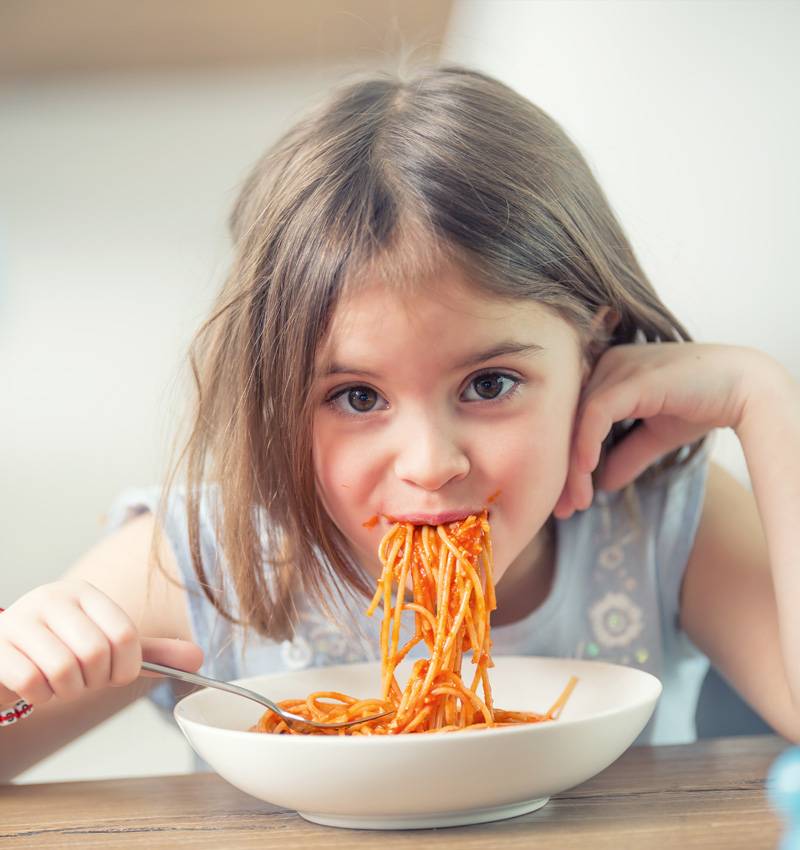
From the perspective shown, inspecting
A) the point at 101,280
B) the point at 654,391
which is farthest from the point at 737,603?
the point at 101,280

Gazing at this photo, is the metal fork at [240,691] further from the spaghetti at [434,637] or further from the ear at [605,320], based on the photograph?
the ear at [605,320]

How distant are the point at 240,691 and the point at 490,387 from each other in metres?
0.41

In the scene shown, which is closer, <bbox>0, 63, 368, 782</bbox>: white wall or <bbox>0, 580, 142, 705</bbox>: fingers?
<bbox>0, 580, 142, 705</bbox>: fingers

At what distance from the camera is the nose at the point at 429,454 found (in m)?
1.00

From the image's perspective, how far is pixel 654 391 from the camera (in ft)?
4.09

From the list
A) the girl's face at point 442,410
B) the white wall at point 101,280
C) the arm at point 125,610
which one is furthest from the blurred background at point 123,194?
the girl's face at point 442,410

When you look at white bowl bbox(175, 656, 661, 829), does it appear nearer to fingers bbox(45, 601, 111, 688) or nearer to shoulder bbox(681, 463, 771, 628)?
fingers bbox(45, 601, 111, 688)

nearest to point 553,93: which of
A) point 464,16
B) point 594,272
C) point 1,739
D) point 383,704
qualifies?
point 464,16

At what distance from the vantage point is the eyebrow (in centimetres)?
103

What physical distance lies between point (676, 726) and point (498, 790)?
103 centimetres

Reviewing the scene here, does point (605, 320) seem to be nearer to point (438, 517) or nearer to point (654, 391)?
point (654, 391)

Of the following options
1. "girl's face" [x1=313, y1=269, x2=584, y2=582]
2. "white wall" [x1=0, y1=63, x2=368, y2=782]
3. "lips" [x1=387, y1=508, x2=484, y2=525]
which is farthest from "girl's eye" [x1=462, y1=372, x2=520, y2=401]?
"white wall" [x1=0, y1=63, x2=368, y2=782]

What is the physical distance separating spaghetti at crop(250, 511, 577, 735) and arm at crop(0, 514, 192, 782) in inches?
15.5

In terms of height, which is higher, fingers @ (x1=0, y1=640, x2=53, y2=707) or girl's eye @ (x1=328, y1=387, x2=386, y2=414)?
girl's eye @ (x1=328, y1=387, x2=386, y2=414)
